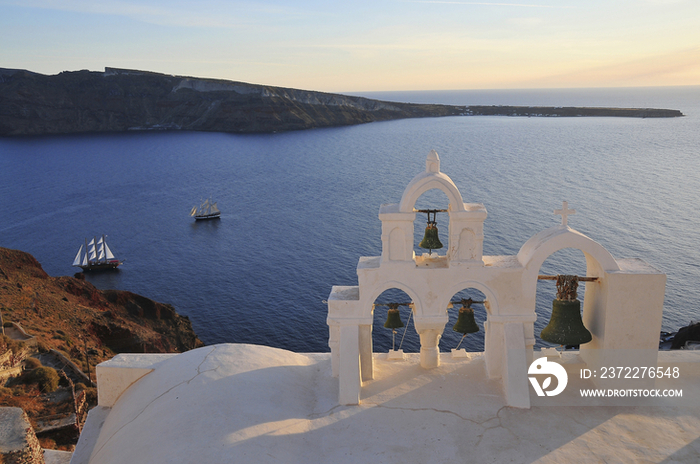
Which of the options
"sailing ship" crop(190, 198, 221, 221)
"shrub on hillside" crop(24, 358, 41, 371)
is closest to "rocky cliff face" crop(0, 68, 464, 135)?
"sailing ship" crop(190, 198, 221, 221)

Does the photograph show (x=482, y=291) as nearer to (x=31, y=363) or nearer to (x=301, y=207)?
(x=31, y=363)

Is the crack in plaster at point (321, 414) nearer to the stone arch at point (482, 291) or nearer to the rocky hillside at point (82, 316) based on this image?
the stone arch at point (482, 291)

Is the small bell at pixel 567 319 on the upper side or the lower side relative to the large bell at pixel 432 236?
lower

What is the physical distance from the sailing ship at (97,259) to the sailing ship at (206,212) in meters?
18.4

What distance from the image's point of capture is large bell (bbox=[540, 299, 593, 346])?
11.7 m

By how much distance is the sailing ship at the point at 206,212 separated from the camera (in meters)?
79.2

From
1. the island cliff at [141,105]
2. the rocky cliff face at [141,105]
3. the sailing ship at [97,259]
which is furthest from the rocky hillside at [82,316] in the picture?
the rocky cliff face at [141,105]

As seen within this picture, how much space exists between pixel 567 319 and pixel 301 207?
7206cm

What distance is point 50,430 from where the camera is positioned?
2045 centimetres

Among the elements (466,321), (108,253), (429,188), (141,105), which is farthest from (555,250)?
(141,105)

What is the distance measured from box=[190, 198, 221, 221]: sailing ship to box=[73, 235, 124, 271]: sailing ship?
1840 cm

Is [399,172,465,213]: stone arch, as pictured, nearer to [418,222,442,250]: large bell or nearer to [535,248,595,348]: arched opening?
[418,222,442,250]: large bell

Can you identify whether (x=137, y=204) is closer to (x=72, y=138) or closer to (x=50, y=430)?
(x=50, y=430)

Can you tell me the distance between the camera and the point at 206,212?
80125mm
